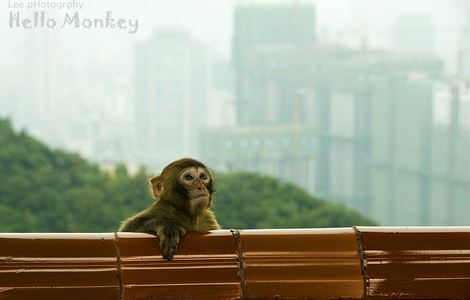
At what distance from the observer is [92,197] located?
6988 mm

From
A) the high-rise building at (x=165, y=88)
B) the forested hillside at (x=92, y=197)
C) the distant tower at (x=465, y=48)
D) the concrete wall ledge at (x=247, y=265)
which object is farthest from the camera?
the forested hillside at (x=92, y=197)

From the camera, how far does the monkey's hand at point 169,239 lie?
146 cm

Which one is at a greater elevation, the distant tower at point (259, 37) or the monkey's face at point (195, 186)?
the distant tower at point (259, 37)

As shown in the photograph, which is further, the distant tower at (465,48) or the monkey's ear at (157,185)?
the distant tower at (465,48)

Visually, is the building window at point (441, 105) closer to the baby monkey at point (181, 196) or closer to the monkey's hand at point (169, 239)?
the baby monkey at point (181, 196)

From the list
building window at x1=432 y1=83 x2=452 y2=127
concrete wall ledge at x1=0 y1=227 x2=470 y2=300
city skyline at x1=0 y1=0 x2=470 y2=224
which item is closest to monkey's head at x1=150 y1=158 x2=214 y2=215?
concrete wall ledge at x1=0 y1=227 x2=470 y2=300

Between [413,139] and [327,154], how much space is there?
2.12ft

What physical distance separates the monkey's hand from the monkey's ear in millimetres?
363

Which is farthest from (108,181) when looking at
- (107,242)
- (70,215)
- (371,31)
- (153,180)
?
(107,242)

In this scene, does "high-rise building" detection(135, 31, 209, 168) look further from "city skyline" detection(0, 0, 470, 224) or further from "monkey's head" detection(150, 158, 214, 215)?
"monkey's head" detection(150, 158, 214, 215)

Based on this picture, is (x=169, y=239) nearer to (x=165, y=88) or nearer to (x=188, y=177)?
(x=188, y=177)

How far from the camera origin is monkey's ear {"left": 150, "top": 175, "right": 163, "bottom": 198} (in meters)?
1.87

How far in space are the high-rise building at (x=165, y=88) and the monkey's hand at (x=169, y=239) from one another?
499 cm

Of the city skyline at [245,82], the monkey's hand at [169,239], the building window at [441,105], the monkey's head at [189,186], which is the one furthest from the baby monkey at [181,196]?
the building window at [441,105]
